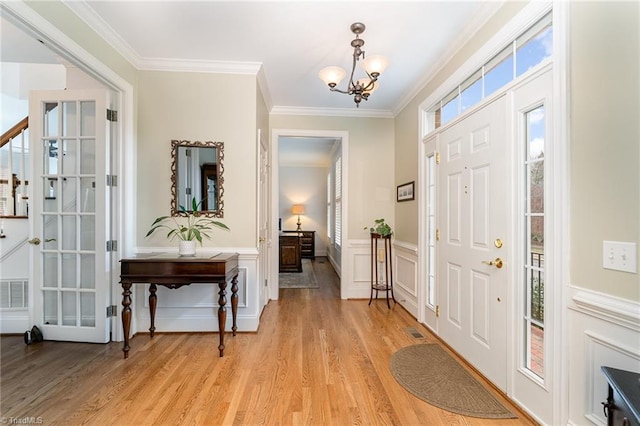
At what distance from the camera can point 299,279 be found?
5465 millimetres

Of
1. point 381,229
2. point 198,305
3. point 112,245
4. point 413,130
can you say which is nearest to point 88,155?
point 112,245

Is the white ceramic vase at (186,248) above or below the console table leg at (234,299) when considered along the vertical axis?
above

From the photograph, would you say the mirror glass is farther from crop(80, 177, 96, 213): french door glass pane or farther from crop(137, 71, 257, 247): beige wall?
crop(80, 177, 96, 213): french door glass pane

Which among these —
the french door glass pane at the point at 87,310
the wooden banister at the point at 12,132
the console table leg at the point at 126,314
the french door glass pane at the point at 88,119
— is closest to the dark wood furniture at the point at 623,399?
the console table leg at the point at 126,314

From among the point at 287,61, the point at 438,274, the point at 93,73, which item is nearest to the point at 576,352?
the point at 438,274

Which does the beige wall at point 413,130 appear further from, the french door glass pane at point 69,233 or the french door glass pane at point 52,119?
the french door glass pane at point 52,119

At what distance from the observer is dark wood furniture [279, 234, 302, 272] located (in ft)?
20.2

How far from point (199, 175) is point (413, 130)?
2573 mm

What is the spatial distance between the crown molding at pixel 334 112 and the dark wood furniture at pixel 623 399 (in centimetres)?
375

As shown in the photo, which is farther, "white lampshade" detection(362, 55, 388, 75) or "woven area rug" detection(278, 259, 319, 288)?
"woven area rug" detection(278, 259, 319, 288)

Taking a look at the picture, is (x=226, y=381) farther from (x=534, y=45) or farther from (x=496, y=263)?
(x=534, y=45)

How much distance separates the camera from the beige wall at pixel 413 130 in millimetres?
2176

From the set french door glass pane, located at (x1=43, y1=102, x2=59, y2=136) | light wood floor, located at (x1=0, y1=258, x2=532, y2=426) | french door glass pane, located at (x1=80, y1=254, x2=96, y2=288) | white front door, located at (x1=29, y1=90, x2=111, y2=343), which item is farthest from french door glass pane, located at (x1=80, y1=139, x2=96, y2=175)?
light wood floor, located at (x1=0, y1=258, x2=532, y2=426)

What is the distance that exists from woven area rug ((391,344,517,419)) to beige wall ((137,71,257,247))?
1821 millimetres
